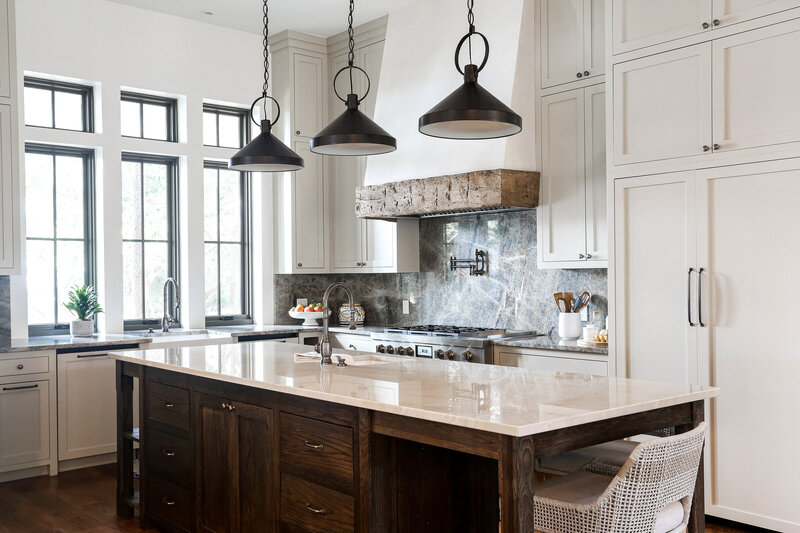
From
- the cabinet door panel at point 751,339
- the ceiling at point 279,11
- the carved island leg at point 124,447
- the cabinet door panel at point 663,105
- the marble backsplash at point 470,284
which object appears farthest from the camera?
the ceiling at point 279,11

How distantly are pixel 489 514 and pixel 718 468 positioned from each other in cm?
157

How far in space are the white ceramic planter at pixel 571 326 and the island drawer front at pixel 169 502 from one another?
2.69 metres

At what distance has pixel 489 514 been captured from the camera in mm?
3121

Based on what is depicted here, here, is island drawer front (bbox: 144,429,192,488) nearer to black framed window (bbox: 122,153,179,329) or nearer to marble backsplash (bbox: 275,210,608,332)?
black framed window (bbox: 122,153,179,329)

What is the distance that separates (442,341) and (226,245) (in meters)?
2.56

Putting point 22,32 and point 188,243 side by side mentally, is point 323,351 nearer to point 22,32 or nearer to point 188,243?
point 188,243

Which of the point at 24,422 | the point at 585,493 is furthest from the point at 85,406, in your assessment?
the point at 585,493

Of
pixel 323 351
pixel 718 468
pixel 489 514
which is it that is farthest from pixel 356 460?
pixel 718 468

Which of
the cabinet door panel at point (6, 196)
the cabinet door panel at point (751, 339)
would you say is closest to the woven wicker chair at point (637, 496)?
the cabinet door panel at point (751, 339)

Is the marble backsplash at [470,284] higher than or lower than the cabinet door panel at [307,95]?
lower

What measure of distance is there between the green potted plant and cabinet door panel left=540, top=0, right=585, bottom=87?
3749 mm

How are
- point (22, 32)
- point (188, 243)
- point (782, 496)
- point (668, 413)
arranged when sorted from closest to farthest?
1. point (668, 413)
2. point (782, 496)
3. point (22, 32)
4. point (188, 243)

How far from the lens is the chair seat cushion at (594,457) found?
9.16ft

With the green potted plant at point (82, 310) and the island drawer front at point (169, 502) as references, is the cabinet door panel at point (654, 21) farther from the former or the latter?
the green potted plant at point (82, 310)
